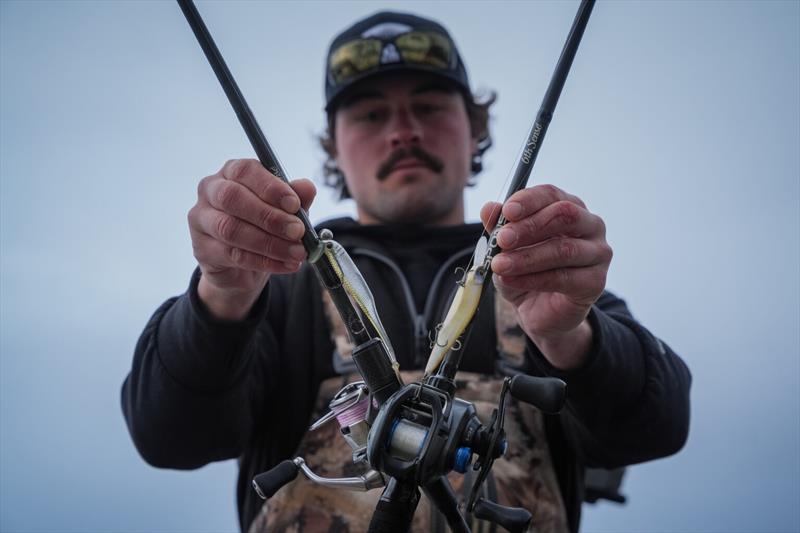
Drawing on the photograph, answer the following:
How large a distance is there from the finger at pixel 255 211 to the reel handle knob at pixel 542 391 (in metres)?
0.62

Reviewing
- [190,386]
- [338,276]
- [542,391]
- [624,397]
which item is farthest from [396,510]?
[624,397]

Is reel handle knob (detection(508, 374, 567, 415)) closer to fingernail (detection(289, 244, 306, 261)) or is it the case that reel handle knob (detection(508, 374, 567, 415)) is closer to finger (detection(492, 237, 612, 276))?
finger (detection(492, 237, 612, 276))

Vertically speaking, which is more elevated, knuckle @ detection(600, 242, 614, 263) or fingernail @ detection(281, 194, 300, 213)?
fingernail @ detection(281, 194, 300, 213)

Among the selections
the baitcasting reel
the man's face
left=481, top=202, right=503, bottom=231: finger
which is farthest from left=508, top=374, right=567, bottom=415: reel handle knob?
the man's face

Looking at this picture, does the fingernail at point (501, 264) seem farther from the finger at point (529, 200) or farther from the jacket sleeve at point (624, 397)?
the jacket sleeve at point (624, 397)

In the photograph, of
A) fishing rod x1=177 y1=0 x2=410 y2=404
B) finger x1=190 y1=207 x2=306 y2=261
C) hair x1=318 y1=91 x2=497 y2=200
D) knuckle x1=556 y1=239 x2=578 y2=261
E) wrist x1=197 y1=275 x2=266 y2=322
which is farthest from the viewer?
hair x1=318 y1=91 x2=497 y2=200

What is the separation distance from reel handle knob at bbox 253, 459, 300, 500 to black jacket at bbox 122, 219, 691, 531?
74cm

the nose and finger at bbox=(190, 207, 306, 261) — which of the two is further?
the nose

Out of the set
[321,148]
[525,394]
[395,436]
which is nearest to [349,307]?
[395,436]

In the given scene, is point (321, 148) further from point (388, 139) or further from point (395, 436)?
point (395, 436)

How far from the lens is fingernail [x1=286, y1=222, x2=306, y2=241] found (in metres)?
1.31

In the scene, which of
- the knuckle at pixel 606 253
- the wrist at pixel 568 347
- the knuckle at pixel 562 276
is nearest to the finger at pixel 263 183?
the knuckle at pixel 562 276

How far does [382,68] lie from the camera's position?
3.25 metres

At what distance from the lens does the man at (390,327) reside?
4.79 feet
